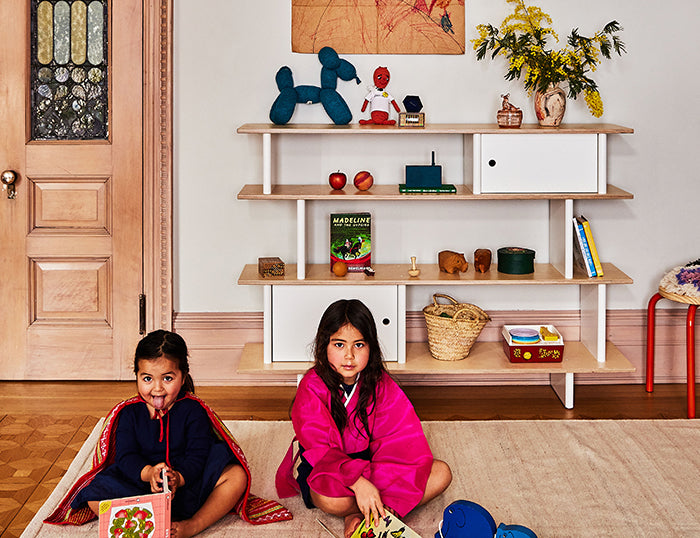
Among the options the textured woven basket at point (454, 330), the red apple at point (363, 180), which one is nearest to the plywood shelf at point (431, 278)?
the textured woven basket at point (454, 330)

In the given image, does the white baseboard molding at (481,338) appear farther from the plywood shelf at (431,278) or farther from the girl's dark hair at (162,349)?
the girl's dark hair at (162,349)

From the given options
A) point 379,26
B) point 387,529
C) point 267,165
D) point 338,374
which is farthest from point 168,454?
point 379,26

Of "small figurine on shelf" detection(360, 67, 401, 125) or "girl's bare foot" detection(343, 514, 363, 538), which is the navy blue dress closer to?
"girl's bare foot" detection(343, 514, 363, 538)

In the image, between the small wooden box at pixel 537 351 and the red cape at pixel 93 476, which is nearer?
the red cape at pixel 93 476

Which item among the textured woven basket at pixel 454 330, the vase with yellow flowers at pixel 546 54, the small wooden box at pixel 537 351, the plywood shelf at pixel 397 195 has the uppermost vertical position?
the vase with yellow flowers at pixel 546 54

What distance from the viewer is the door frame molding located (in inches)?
149

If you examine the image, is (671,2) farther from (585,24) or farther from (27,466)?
(27,466)

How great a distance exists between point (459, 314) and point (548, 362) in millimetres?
422

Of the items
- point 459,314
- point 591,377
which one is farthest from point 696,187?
point 459,314

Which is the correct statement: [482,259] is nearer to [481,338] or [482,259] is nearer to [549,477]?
[481,338]

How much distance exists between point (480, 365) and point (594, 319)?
1.80 ft

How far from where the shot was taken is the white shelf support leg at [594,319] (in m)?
3.70

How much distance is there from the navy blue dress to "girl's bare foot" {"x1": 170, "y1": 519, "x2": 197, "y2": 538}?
0.15 ft

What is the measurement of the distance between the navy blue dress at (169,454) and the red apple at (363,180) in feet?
4.42
